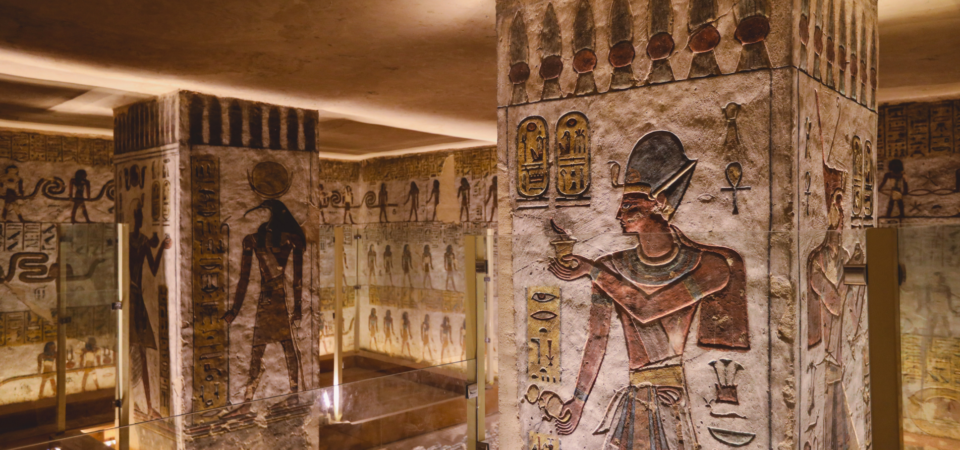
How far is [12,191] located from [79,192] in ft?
2.03

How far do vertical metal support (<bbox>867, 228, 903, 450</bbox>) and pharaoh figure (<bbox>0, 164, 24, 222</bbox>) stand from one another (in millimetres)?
7795

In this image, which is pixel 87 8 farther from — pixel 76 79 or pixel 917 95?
pixel 917 95

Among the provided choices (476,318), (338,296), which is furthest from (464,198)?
(476,318)

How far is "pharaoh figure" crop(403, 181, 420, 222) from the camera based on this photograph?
9.12 metres

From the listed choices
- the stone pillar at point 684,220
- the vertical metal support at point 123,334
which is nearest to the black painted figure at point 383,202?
the vertical metal support at point 123,334

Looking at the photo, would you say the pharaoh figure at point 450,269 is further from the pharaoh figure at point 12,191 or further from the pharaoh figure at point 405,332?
the pharaoh figure at point 12,191

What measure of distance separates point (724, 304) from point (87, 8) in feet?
10.0

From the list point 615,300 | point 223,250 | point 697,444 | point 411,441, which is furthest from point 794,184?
point 223,250

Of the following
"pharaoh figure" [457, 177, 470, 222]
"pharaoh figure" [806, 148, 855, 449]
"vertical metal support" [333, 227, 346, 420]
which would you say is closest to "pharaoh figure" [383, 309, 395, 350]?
"vertical metal support" [333, 227, 346, 420]

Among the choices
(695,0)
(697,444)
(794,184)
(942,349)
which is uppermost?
(695,0)

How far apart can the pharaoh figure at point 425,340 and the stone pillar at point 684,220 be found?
3.51m

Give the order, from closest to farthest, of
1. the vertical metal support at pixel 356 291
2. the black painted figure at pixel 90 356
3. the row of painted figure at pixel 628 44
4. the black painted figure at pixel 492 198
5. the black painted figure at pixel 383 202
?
1. the row of painted figure at pixel 628 44
2. the black painted figure at pixel 90 356
3. the vertical metal support at pixel 356 291
4. the black painted figure at pixel 492 198
5. the black painted figure at pixel 383 202

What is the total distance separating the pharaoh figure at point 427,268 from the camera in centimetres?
603

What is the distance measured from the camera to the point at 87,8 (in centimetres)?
298
